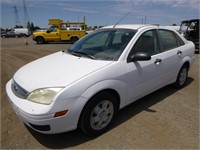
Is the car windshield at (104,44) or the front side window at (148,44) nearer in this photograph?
the car windshield at (104,44)

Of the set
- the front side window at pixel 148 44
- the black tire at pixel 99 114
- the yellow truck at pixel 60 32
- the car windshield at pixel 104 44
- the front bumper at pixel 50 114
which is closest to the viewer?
the front bumper at pixel 50 114

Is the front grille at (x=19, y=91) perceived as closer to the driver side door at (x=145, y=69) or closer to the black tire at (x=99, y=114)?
the black tire at (x=99, y=114)

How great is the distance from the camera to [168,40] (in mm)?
4059

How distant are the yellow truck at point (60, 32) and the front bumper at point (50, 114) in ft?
59.0

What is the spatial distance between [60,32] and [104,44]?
673 inches

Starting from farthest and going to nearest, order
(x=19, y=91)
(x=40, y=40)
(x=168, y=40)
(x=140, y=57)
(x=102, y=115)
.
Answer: (x=40, y=40)
(x=168, y=40)
(x=140, y=57)
(x=102, y=115)
(x=19, y=91)

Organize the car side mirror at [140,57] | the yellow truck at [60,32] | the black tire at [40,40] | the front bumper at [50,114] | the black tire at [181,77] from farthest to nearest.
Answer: the black tire at [40,40], the yellow truck at [60,32], the black tire at [181,77], the car side mirror at [140,57], the front bumper at [50,114]

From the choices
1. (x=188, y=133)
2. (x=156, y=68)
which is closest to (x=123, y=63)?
(x=156, y=68)

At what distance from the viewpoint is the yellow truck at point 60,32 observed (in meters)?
19.6

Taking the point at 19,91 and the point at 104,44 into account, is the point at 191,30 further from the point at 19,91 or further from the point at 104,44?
the point at 19,91

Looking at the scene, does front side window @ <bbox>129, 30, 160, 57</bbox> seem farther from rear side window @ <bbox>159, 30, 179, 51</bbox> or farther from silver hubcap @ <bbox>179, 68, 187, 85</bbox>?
silver hubcap @ <bbox>179, 68, 187, 85</bbox>

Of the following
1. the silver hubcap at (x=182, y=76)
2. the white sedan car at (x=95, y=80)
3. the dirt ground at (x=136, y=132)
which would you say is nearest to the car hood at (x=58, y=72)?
the white sedan car at (x=95, y=80)

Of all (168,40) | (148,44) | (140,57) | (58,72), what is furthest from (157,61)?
(58,72)

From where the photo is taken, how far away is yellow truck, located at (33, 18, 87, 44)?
19594 mm
